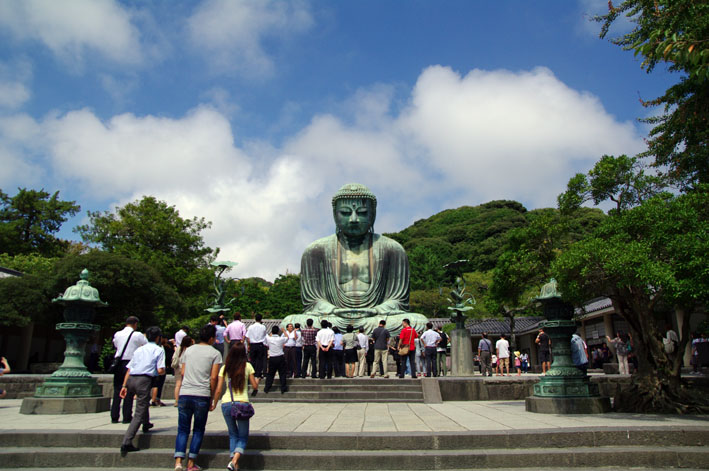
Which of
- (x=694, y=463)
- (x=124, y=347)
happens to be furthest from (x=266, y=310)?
(x=694, y=463)

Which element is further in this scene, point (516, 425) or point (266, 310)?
point (266, 310)

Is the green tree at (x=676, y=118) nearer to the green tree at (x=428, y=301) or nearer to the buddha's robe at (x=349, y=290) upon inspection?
the buddha's robe at (x=349, y=290)

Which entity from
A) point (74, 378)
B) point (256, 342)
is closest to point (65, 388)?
point (74, 378)

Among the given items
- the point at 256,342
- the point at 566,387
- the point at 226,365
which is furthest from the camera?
the point at 256,342

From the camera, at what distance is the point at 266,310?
38531 mm

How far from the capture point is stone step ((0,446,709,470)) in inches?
198

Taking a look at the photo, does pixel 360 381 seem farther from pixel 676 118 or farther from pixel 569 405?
pixel 676 118

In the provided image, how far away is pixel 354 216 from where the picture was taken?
1669 centimetres

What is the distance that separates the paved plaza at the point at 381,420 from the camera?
600cm

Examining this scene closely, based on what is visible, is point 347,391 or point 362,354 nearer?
point 347,391

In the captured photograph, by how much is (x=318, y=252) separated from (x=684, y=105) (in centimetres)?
1063

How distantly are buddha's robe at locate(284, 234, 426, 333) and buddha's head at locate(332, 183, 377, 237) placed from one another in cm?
68

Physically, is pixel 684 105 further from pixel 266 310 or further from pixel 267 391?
→ pixel 266 310

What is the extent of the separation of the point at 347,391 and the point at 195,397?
5591 mm
